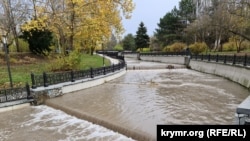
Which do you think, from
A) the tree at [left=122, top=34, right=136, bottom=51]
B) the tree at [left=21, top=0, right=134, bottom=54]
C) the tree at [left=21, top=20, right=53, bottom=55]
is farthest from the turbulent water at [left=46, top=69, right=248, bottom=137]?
the tree at [left=122, top=34, right=136, bottom=51]

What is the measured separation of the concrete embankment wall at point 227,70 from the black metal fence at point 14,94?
1416 cm

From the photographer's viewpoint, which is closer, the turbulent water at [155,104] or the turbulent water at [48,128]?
the turbulent water at [48,128]

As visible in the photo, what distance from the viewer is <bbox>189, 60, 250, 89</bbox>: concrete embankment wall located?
18.0m

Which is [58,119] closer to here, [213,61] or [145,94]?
[145,94]

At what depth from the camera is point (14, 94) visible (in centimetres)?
1310

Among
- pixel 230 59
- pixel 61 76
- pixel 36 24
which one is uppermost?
pixel 36 24

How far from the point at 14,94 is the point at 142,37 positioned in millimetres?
56294

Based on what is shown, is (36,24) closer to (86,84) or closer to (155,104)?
(86,84)

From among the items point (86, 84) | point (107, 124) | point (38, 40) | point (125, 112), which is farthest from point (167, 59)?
point (107, 124)

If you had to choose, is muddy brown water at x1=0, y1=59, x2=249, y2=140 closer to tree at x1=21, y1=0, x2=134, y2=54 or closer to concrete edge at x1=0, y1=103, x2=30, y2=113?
concrete edge at x1=0, y1=103, x2=30, y2=113

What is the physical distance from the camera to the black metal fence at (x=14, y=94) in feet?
41.9

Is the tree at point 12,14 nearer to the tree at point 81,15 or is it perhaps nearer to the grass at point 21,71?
the tree at point 81,15

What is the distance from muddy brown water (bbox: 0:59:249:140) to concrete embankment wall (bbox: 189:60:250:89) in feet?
6.52

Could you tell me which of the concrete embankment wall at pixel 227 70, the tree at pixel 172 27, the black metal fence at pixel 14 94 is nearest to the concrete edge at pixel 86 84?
the black metal fence at pixel 14 94
